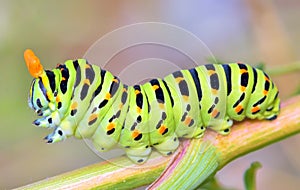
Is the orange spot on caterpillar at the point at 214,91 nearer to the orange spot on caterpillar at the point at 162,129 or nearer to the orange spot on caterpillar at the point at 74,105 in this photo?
the orange spot on caterpillar at the point at 162,129

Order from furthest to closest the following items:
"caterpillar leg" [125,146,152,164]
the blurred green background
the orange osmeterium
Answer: the blurred green background → "caterpillar leg" [125,146,152,164] → the orange osmeterium

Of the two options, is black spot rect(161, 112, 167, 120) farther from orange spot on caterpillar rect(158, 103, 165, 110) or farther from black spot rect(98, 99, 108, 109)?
black spot rect(98, 99, 108, 109)

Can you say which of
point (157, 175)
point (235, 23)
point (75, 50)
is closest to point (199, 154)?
point (157, 175)

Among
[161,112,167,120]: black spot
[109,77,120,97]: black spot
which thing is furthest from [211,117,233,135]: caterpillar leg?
[109,77,120,97]: black spot

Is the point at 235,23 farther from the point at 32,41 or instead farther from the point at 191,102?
the point at 191,102

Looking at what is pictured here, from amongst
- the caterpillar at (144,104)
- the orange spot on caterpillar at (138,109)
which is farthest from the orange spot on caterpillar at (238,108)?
the orange spot on caterpillar at (138,109)
